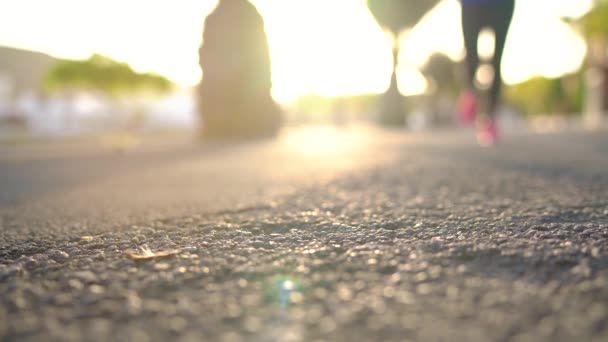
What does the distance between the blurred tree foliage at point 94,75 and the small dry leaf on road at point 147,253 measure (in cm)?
2844

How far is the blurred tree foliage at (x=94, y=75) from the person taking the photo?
26.8m

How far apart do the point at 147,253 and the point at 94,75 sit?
28.8m

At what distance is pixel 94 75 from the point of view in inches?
1073

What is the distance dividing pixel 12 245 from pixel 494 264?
126cm

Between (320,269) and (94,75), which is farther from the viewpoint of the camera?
(94,75)

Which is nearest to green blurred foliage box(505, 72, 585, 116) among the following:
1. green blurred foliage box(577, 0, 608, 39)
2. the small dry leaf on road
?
green blurred foliage box(577, 0, 608, 39)

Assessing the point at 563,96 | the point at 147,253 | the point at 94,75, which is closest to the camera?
the point at 147,253

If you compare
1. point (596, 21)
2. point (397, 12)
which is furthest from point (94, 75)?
point (596, 21)

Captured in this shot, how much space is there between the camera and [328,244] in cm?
123

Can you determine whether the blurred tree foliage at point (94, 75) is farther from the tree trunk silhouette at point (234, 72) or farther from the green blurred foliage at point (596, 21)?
the green blurred foliage at point (596, 21)

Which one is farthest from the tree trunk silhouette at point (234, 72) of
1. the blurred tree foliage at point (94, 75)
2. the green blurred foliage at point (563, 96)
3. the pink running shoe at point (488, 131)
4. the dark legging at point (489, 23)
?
the green blurred foliage at point (563, 96)

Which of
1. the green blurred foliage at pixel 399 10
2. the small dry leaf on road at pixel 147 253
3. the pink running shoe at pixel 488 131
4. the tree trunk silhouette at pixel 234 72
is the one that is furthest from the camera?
the green blurred foliage at pixel 399 10

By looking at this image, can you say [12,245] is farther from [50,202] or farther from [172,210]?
[50,202]

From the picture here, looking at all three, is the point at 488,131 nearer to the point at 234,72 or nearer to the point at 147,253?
the point at 147,253
